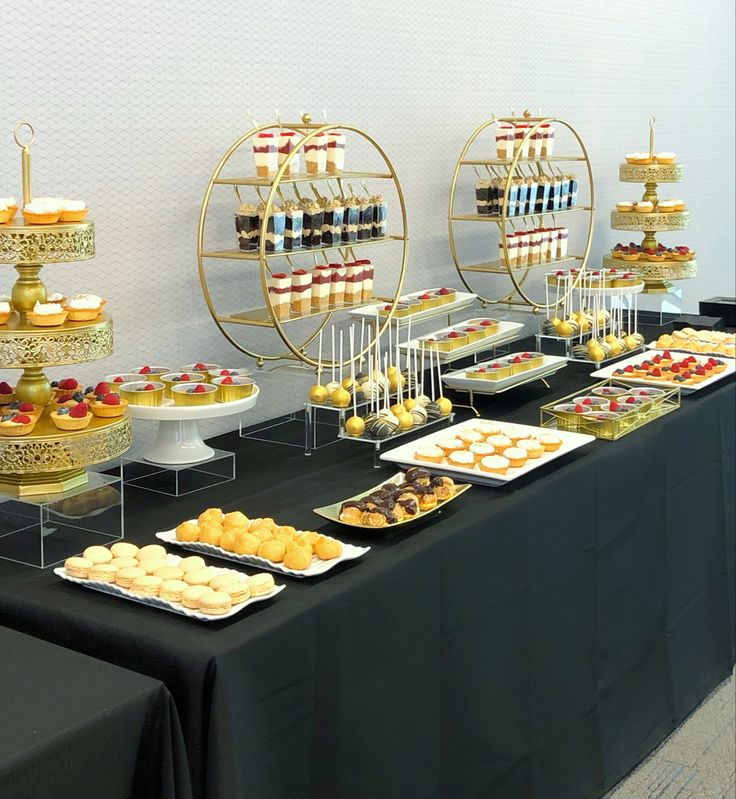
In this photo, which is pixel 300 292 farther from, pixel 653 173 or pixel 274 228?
pixel 653 173

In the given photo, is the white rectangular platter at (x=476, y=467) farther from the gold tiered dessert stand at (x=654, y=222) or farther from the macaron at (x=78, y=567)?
the gold tiered dessert stand at (x=654, y=222)

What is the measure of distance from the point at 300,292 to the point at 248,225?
0.18m

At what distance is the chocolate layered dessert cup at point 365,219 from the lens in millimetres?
2424

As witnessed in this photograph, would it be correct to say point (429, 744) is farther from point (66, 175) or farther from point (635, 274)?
point (635, 274)

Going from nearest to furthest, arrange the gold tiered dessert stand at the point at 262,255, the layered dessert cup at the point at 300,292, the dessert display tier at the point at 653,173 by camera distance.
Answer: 1. the gold tiered dessert stand at the point at 262,255
2. the layered dessert cup at the point at 300,292
3. the dessert display tier at the point at 653,173

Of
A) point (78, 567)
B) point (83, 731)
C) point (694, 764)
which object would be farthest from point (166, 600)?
point (694, 764)

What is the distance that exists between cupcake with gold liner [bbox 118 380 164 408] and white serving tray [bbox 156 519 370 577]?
0.34 m

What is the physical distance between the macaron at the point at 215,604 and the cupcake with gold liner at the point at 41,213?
588mm

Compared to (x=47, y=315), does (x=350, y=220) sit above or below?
above

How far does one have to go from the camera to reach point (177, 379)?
2.06 meters

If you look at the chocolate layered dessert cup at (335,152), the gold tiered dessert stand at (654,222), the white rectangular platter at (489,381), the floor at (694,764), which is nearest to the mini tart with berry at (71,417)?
the chocolate layered dessert cup at (335,152)

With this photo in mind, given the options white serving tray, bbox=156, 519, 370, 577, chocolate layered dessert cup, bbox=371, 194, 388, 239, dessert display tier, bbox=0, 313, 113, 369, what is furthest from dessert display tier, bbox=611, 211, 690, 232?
dessert display tier, bbox=0, 313, 113, 369

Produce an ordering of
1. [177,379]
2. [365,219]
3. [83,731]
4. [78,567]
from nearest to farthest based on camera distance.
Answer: [83,731], [78,567], [177,379], [365,219]

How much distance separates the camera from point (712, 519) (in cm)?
267
